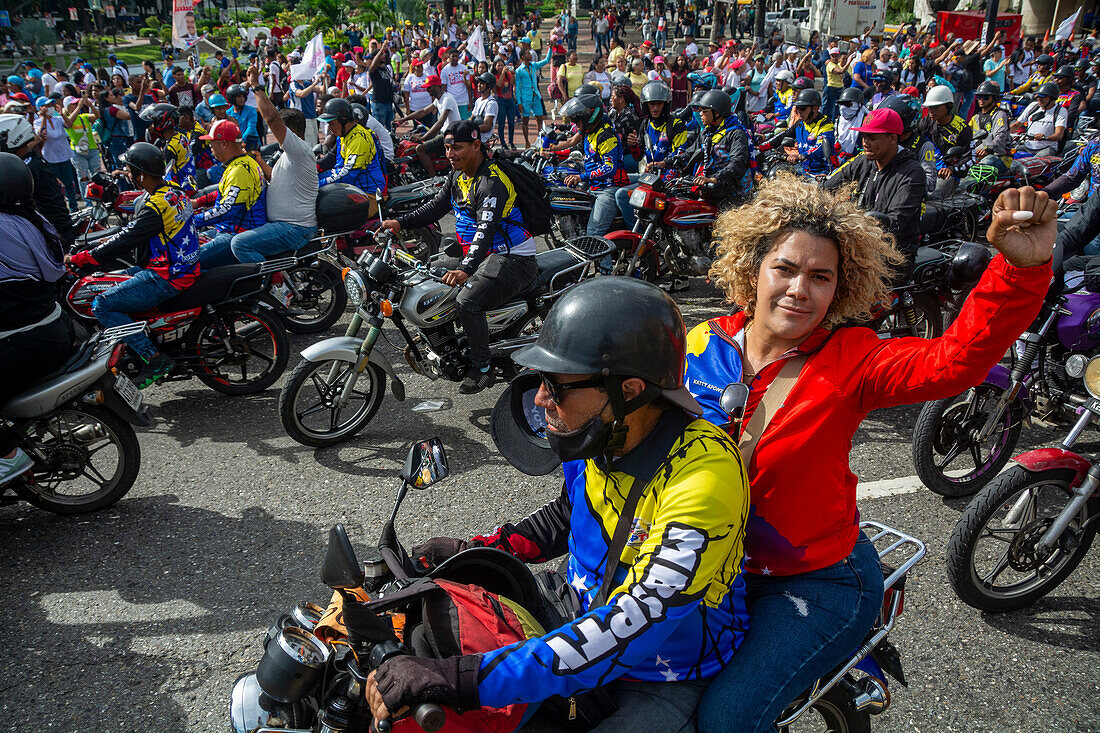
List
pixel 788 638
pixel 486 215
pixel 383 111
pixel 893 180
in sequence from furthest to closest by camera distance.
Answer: pixel 383 111 → pixel 486 215 → pixel 893 180 → pixel 788 638

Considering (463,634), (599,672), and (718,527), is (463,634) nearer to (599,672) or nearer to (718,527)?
(599,672)

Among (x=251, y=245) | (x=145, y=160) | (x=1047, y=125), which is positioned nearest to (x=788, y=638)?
(x=145, y=160)

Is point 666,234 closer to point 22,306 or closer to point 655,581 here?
point 22,306

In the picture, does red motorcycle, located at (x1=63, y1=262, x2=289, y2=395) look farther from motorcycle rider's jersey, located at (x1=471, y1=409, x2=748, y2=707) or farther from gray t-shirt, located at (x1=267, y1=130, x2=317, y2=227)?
motorcycle rider's jersey, located at (x1=471, y1=409, x2=748, y2=707)

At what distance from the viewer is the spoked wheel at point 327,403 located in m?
5.11

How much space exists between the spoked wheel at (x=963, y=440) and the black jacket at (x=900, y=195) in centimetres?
140

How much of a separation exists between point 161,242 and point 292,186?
1.54 meters

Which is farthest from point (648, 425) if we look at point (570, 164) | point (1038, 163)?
point (1038, 163)

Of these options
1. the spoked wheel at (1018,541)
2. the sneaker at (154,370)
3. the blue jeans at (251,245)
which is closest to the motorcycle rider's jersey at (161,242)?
the sneaker at (154,370)

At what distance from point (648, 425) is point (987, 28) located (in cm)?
2126

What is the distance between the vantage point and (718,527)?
5.80ft

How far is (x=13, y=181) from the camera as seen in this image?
172 inches

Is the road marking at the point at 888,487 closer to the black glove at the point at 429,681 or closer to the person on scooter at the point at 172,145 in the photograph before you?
the black glove at the point at 429,681

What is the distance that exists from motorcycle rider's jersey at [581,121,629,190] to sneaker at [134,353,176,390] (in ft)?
18.1
